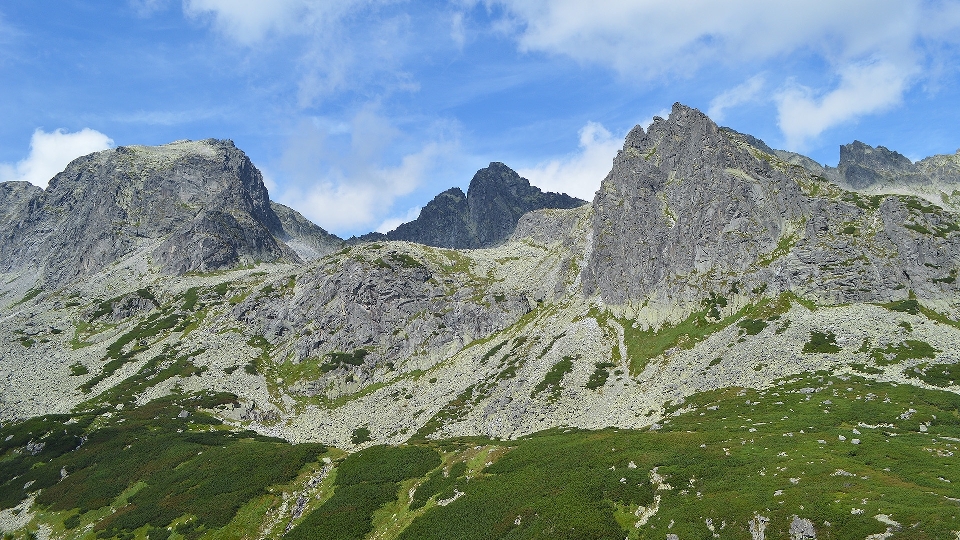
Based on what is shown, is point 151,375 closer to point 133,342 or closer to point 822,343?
point 133,342

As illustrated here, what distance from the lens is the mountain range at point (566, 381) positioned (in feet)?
126

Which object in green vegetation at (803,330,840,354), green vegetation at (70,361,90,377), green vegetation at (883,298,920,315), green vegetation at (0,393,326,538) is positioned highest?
green vegetation at (883,298,920,315)

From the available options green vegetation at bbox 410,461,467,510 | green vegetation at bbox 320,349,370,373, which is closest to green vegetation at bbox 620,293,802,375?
green vegetation at bbox 410,461,467,510

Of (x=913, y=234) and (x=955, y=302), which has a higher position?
(x=913, y=234)

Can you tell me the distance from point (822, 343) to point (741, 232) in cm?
3755

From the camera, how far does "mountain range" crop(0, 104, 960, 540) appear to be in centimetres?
3831

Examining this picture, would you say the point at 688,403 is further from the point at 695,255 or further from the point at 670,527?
the point at 695,255

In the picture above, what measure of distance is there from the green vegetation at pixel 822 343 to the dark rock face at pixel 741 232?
13732mm

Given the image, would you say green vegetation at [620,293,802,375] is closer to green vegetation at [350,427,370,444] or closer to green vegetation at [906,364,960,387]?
green vegetation at [906,364,960,387]

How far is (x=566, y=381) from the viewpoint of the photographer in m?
87.3

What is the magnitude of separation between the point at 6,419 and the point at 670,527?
402 feet

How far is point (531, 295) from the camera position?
442ft

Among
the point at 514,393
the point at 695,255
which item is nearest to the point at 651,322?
the point at 695,255

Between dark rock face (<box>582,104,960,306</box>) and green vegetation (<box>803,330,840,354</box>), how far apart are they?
13732 millimetres
